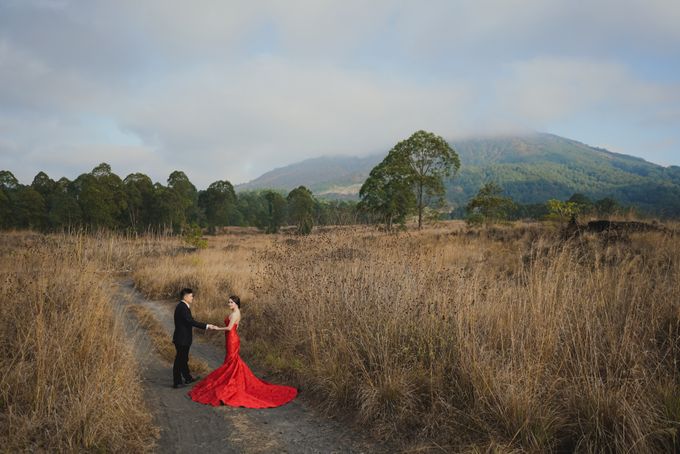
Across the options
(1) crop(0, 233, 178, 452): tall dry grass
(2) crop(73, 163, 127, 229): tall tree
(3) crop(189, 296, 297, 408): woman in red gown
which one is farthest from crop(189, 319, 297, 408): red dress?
(2) crop(73, 163, 127, 229): tall tree

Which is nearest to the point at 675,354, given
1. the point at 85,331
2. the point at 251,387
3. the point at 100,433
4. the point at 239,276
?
the point at 251,387

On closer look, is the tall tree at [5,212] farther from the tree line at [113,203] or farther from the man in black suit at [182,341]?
the man in black suit at [182,341]

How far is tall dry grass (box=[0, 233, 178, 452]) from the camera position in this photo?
136 inches

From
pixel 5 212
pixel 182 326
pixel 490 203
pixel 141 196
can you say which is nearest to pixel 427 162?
pixel 490 203

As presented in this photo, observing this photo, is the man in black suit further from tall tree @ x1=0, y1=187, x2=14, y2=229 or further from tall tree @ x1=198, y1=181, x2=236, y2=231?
tall tree @ x1=198, y1=181, x2=236, y2=231

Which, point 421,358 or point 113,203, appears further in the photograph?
point 113,203

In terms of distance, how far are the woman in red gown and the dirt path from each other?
4.1 inches

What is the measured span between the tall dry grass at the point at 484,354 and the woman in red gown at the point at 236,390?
44 centimetres

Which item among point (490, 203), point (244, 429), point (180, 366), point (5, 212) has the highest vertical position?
point (490, 203)

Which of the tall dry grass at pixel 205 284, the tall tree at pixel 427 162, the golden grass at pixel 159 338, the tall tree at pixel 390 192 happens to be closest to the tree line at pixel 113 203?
the tall tree at pixel 390 192

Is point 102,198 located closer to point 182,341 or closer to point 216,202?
point 216,202

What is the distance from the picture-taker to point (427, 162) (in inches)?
1233

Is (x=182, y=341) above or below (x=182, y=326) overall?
below

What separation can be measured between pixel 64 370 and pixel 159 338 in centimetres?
434
